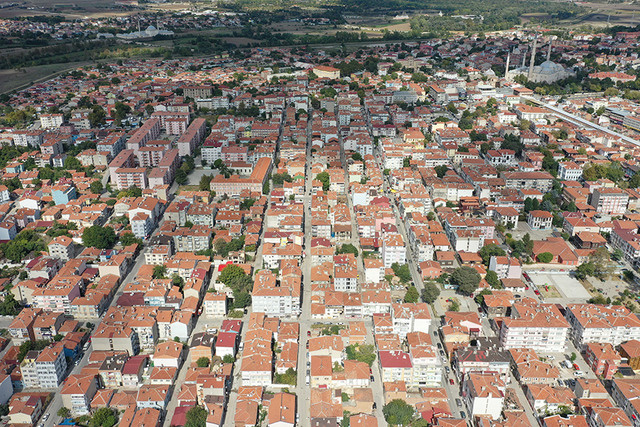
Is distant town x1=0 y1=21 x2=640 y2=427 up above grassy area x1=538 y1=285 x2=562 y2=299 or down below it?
above

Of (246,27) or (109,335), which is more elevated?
(246,27)

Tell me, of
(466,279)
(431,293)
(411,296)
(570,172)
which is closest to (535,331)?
(466,279)

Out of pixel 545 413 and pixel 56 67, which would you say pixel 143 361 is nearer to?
pixel 545 413

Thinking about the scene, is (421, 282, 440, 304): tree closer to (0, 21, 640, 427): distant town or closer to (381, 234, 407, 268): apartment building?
(0, 21, 640, 427): distant town

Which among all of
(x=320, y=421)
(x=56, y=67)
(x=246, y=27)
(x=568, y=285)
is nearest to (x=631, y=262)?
(x=568, y=285)

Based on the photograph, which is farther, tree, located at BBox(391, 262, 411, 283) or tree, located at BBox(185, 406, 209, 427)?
tree, located at BBox(391, 262, 411, 283)

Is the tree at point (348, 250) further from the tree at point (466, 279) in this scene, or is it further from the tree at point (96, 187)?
the tree at point (96, 187)

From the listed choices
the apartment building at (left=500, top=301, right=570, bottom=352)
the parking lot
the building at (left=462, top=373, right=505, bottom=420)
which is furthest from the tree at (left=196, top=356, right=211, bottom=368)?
the parking lot
